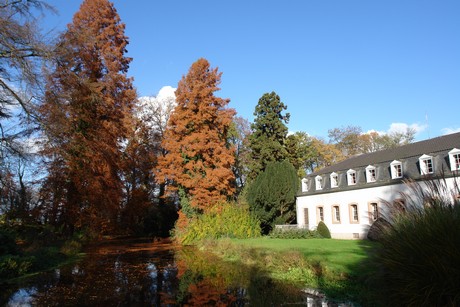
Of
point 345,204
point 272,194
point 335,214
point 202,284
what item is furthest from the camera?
point 272,194

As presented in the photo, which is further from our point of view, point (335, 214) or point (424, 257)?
point (335, 214)

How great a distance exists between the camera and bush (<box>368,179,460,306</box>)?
4414 mm

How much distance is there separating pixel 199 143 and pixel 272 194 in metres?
7.63

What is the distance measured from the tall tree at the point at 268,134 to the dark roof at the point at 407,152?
196 inches

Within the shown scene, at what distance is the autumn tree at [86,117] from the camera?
10766mm

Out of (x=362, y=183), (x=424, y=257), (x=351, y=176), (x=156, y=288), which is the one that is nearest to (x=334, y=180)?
(x=351, y=176)

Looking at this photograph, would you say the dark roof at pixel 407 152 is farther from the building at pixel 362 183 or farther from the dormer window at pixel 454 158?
the dormer window at pixel 454 158

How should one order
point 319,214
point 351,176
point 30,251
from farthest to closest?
point 319,214, point 351,176, point 30,251

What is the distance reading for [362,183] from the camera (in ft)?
84.8

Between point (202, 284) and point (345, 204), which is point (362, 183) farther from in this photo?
point (202, 284)

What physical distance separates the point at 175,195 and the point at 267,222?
12.7 metres

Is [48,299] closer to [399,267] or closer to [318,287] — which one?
[318,287]

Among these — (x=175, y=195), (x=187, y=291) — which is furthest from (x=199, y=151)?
(x=187, y=291)

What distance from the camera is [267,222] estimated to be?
2884 centimetres
